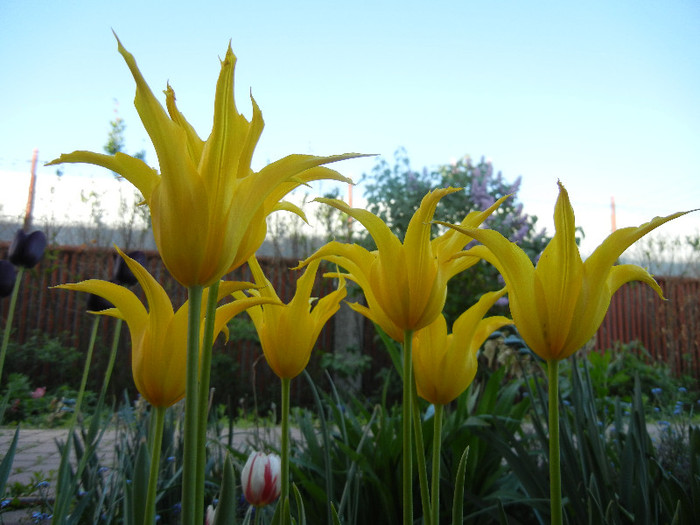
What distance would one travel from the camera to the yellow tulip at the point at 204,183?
381 mm

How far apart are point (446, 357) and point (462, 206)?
4684mm

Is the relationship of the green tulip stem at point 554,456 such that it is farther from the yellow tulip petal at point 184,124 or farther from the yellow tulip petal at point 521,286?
the yellow tulip petal at point 184,124

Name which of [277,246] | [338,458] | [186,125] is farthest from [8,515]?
[277,246]

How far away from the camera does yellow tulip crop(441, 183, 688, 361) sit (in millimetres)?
512

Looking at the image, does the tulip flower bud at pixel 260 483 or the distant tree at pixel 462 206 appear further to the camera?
the distant tree at pixel 462 206

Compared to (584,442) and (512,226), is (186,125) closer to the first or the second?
(584,442)

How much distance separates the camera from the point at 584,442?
3.24 ft

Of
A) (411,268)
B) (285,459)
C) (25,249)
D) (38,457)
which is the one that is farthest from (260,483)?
(38,457)

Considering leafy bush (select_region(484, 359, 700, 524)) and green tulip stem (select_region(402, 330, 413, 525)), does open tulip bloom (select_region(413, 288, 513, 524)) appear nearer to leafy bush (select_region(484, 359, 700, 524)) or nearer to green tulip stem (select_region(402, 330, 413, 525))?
green tulip stem (select_region(402, 330, 413, 525))

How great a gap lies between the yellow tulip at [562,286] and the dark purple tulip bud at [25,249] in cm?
101

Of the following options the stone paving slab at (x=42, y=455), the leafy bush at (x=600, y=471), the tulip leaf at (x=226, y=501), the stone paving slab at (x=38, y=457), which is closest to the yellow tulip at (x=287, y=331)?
the tulip leaf at (x=226, y=501)

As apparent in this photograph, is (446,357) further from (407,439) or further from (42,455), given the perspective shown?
(42,455)

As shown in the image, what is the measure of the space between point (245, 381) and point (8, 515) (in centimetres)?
439

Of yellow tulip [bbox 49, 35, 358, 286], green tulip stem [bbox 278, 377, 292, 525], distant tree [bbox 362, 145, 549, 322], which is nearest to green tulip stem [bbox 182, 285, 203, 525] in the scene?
yellow tulip [bbox 49, 35, 358, 286]
